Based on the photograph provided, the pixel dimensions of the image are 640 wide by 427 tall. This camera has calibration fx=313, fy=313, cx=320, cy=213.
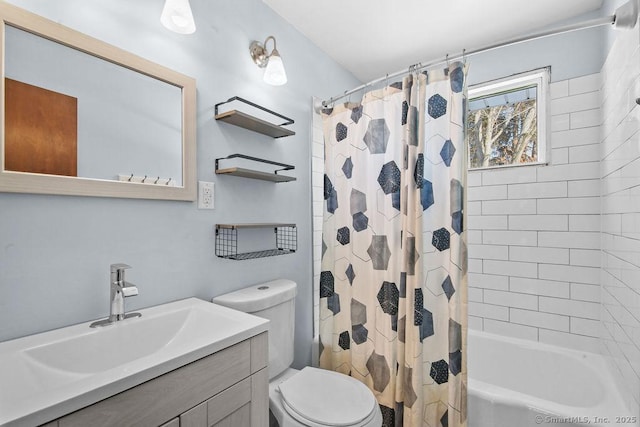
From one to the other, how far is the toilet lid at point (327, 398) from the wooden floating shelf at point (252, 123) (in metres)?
1.29

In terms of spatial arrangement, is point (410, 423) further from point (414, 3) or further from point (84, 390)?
point (414, 3)

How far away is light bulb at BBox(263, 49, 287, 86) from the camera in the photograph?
1.62 m

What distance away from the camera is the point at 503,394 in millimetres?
1432

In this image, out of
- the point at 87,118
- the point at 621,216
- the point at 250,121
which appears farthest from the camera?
→ the point at 250,121

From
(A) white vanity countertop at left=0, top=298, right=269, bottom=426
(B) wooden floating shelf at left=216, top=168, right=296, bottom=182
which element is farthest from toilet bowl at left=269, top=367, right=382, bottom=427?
(B) wooden floating shelf at left=216, top=168, right=296, bottom=182

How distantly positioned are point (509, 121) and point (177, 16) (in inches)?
86.8

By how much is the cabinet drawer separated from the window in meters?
2.13

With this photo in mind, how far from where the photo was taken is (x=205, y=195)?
1.47 meters

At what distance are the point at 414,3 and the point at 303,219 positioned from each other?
1.43 metres

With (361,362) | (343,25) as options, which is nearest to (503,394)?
(361,362)

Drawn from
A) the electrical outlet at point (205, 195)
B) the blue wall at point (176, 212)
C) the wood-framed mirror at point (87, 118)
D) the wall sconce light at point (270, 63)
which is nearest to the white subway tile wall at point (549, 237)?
the blue wall at point (176, 212)

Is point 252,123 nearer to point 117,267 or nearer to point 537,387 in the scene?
point 117,267

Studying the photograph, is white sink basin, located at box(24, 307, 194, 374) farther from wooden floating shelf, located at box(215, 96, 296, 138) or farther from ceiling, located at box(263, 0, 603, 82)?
ceiling, located at box(263, 0, 603, 82)

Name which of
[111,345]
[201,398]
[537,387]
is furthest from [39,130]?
[537,387]
